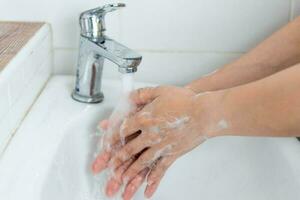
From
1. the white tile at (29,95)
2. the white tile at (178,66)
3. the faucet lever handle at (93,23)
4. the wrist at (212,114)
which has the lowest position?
the white tile at (29,95)

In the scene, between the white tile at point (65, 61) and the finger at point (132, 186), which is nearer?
the finger at point (132, 186)

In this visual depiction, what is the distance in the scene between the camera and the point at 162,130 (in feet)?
2.09

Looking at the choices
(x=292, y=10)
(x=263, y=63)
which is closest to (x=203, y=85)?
(x=263, y=63)

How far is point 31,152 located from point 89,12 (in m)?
0.22

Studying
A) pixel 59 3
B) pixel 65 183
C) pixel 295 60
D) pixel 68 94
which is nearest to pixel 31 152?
pixel 65 183

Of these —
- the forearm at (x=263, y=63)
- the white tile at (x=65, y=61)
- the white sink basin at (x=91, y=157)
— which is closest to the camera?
the white sink basin at (x=91, y=157)

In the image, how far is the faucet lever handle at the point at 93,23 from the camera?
727 mm

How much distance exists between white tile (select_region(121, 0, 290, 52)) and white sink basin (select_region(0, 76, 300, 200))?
0.10 m

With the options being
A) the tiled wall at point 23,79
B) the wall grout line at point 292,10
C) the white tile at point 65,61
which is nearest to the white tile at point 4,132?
the tiled wall at point 23,79

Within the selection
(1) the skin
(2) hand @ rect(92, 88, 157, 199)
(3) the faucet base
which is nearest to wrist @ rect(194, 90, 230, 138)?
(1) the skin

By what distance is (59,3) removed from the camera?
82 centimetres

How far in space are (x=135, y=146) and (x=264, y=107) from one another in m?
0.18

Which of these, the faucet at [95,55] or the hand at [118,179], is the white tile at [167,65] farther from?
the hand at [118,179]

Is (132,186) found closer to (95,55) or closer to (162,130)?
(162,130)
